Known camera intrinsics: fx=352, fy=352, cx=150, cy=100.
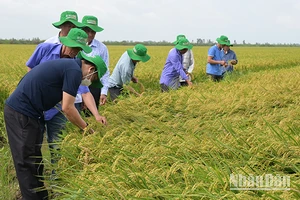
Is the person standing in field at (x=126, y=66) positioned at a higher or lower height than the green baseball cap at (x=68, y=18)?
lower

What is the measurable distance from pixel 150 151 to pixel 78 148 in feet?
2.13

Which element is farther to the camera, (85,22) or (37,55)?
(85,22)

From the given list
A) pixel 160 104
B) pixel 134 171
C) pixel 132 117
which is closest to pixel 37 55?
pixel 132 117

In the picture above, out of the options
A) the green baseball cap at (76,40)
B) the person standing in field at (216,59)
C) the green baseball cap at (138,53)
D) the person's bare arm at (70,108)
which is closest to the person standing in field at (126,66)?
the green baseball cap at (138,53)

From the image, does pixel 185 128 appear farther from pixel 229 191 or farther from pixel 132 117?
pixel 229 191

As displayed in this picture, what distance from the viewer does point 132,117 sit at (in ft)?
11.2

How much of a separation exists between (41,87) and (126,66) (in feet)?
6.70

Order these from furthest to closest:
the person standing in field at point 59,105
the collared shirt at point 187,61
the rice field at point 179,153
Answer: the collared shirt at point 187,61 → the person standing in field at point 59,105 → the rice field at point 179,153

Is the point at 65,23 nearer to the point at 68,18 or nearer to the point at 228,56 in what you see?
the point at 68,18

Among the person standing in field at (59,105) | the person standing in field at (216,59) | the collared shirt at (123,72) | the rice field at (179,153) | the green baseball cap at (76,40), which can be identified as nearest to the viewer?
the rice field at (179,153)

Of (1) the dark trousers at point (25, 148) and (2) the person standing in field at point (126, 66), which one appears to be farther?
(2) the person standing in field at point (126, 66)

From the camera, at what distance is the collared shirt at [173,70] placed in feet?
18.4

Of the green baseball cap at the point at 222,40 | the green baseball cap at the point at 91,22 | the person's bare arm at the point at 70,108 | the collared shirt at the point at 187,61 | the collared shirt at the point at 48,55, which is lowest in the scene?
the person's bare arm at the point at 70,108

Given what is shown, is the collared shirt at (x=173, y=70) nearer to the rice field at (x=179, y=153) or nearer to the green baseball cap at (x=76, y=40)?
the rice field at (x=179, y=153)
